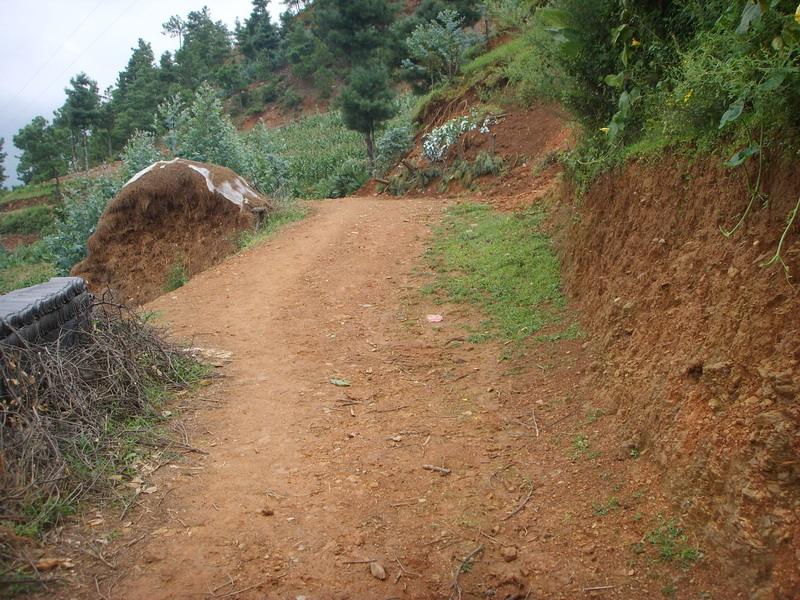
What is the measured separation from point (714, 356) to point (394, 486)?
2.00 metres

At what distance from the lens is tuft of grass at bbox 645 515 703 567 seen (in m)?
3.03

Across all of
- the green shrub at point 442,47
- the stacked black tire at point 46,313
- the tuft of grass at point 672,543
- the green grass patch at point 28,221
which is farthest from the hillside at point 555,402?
the green grass patch at point 28,221

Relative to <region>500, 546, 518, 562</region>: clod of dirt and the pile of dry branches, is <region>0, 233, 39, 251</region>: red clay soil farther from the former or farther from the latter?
<region>500, 546, 518, 562</region>: clod of dirt

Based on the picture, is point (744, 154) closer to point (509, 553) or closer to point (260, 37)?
point (509, 553)

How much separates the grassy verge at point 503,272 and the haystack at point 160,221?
14.0 ft

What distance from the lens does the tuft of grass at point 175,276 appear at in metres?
11.0

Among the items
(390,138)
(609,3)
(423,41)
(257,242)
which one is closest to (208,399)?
(609,3)

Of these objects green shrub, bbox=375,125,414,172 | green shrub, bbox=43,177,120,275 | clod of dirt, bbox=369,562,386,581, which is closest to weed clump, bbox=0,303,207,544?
clod of dirt, bbox=369,562,386,581

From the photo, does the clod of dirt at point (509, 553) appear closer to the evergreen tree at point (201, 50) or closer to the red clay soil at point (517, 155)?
the red clay soil at point (517, 155)

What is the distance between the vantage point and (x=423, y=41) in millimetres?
21109

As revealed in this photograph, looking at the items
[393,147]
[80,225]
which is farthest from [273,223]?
[393,147]

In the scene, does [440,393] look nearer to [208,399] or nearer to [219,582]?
[208,399]

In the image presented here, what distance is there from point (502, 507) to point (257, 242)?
8153 millimetres

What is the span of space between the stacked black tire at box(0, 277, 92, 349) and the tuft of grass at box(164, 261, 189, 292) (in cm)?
556
